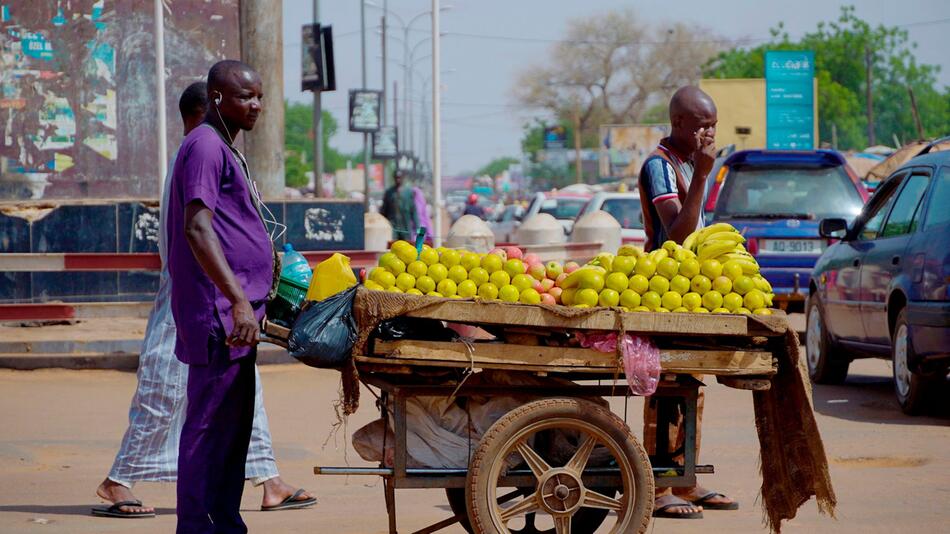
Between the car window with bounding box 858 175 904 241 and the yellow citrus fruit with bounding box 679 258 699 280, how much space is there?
5.33m

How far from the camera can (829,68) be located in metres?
82.6

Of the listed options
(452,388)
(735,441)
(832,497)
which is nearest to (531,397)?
(452,388)

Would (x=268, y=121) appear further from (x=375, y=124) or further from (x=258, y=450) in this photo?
(x=375, y=124)

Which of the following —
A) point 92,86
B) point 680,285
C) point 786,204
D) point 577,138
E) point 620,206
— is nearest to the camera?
point 680,285

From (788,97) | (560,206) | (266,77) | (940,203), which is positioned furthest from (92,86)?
(788,97)

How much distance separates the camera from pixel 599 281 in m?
4.93

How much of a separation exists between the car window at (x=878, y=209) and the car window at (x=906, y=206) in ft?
0.36

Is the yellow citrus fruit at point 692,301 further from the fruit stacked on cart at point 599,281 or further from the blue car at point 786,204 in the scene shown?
the blue car at point 786,204

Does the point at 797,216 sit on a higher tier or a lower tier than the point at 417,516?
higher

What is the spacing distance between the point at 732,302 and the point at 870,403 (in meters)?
5.41

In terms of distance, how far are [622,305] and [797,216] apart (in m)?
8.83

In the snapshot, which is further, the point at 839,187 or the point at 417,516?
the point at 839,187

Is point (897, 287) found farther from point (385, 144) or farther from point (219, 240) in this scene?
point (385, 144)

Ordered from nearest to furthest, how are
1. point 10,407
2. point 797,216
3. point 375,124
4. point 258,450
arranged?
point 258,450 < point 10,407 < point 797,216 < point 375,124
